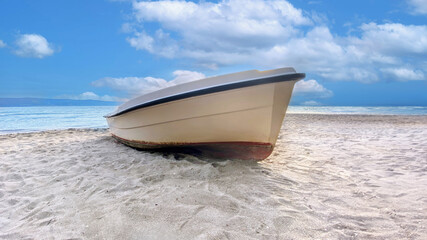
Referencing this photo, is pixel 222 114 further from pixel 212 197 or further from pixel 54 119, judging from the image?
pixel 54 119

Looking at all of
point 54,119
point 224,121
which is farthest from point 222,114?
point 54,119

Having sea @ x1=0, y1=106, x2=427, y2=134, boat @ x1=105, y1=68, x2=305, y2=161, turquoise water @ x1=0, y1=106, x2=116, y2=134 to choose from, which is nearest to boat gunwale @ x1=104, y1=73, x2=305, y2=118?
boat @ x1=105, y1=68, x2=305, y2=161

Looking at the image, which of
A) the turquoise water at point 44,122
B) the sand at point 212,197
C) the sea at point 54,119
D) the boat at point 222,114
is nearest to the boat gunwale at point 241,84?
the boat at point 222,114

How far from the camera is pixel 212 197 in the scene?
251cm

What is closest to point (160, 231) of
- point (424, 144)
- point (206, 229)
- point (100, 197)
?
point (206, 229)

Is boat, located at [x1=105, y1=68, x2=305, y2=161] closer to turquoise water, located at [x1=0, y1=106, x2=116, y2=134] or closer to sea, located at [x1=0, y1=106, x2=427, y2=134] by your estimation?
sea, located at [x1=0, y1=106, x2=427, y2=134]

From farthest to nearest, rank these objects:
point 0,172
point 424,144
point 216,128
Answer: point 424,144
point 0,172
point 216,128

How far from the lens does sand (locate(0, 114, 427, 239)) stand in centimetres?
203

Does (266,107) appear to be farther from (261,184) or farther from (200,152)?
(200,152)

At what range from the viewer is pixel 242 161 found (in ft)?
12.3

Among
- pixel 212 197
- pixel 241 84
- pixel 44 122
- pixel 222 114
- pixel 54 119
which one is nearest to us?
pixel 212 197

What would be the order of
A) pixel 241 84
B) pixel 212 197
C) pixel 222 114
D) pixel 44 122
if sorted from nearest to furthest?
1. pixel 212 197
2. pixel 241 84
3. pixel 222 114
4. pixel 44 122

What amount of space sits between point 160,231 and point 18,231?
4.05 ft

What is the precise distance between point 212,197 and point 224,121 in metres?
1.12
